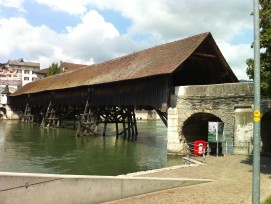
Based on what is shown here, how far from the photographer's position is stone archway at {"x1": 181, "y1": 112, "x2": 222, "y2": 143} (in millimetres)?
19178

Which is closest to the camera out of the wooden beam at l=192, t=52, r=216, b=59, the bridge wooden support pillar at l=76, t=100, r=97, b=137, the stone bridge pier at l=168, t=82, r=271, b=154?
the stone bridge pier at l=168, t=82, r=271, b=154

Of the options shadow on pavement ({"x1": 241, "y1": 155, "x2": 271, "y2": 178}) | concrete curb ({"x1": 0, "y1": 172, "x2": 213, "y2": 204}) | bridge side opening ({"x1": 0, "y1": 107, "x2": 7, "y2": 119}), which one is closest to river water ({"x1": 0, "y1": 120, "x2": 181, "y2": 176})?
shadow on pavement ({"x1": 241, "y1": 155, "x2": 271, "y2": 178})

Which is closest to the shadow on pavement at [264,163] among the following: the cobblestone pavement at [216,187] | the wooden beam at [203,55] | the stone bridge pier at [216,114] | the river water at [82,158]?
the cobblestone pavement at [216,187]

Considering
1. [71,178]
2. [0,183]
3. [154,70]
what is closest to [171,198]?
[71,178]

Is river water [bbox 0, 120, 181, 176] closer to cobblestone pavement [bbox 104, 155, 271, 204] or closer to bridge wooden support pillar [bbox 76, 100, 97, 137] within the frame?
bridge wooden support pillar [bbox 76, 100, 97, 137]

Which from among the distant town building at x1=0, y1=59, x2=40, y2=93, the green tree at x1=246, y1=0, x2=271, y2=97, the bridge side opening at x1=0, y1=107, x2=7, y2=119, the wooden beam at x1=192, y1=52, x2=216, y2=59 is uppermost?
the distant town building at x1=0, y1=59, x2=40, y2=93

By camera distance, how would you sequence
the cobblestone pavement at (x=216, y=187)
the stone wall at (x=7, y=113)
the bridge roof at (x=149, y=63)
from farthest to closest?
the stone wall at (x=7, y=113), the bridge roof at (x=149, y=63), the cobblestone pavement at (x=216, y=187)

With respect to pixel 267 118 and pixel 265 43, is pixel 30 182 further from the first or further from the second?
pixel 267 118

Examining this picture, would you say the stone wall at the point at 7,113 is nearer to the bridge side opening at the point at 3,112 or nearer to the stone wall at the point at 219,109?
the bridge side opening at the point at 3,112

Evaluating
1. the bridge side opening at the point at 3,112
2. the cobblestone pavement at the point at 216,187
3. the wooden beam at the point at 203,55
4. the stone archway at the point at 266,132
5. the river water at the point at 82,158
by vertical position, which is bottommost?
the river water at the point at 82,158

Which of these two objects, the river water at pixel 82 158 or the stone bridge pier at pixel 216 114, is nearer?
the stone bridge pier at pixel 216 114

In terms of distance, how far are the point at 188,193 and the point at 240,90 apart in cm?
909

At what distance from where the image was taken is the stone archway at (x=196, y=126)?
62.9ft

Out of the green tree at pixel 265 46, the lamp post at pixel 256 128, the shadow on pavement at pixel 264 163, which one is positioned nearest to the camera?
the lamp post at pixel 256 128
